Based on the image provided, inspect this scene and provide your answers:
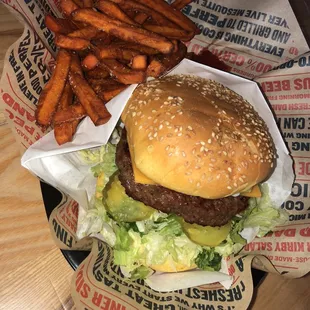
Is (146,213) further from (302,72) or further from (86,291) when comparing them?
(302,72)

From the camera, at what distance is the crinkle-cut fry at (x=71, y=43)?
Answer: 1919 mm

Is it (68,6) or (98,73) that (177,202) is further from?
(68,6)

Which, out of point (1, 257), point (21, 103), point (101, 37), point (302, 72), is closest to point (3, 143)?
point (21, 103)

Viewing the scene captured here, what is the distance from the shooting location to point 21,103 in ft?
6.84

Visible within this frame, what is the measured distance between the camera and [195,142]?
183cm

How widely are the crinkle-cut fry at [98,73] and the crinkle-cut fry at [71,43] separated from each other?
17 centimetres

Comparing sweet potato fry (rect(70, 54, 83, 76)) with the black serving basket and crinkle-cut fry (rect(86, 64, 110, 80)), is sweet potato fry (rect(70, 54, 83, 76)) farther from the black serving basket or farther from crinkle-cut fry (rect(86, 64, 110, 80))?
the black serving basket

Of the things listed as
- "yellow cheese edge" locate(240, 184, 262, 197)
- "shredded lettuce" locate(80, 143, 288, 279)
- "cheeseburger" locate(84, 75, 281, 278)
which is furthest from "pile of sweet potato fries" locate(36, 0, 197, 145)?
"yellow cheese edge" locate(240, 184, 262, 197)

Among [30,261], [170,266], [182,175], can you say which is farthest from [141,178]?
[30,261]

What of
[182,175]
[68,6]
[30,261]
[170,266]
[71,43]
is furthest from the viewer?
[170,266]

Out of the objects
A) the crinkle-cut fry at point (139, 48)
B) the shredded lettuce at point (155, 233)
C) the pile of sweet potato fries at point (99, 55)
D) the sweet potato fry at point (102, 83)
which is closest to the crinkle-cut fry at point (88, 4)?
the pile of sweet potato fries at point (99, 55)

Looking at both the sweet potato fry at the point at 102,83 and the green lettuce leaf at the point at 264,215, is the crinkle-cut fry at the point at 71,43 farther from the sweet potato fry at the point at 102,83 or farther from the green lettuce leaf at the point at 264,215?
the green lettuce leaf at the point at 264,215

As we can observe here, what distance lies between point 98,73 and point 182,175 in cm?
65

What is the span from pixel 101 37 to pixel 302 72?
957mm
